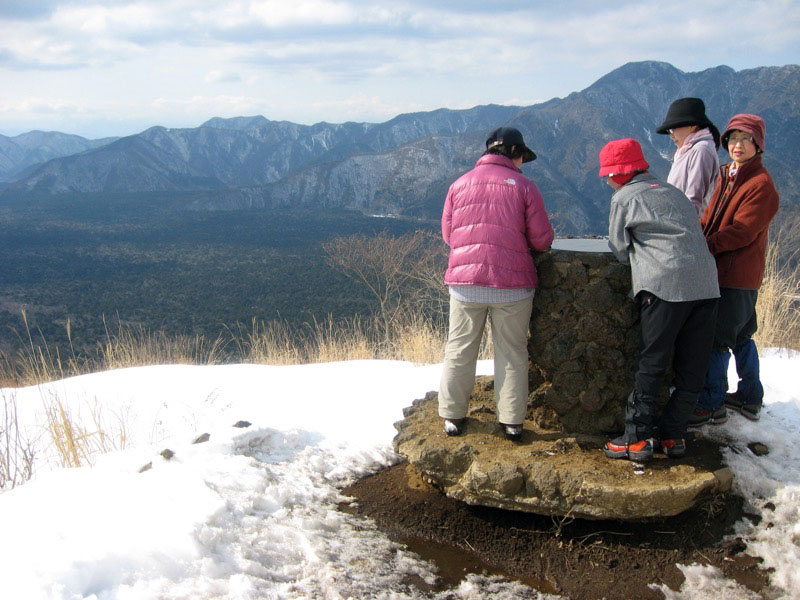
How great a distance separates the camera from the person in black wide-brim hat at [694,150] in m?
3.34

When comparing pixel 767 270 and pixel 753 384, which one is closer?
pixel 753 384

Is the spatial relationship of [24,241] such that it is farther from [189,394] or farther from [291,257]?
[189,394]

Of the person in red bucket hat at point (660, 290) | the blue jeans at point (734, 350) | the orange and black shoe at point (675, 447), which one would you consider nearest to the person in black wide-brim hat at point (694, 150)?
the person in red bucket hat at point (660, 290)

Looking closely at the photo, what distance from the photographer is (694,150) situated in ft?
11.0

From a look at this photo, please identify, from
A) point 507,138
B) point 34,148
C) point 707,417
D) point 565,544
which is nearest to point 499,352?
point 565,544

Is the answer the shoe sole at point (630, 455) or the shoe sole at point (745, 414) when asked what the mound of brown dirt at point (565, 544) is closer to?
the shoe sole at point (630, 455)

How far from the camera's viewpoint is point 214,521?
9.46 feet

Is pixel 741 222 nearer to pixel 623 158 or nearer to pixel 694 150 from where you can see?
pixel 694 150

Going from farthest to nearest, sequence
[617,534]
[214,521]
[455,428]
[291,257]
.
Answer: [291,257]
[455,428]
[617,534]
[214,521]

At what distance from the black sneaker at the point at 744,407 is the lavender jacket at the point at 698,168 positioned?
4.24 ft

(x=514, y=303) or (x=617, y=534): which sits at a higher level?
(x=514, y=303)

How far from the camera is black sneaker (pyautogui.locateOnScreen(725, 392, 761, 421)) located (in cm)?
376

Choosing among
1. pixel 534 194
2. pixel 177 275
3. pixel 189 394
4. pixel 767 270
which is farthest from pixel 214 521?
pixel 177 275

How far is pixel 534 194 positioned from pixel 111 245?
52.9 metres
